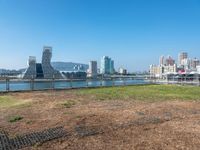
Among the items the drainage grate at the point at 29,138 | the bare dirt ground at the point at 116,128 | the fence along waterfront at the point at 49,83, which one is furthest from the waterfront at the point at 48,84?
the drainage grate at the point at 29,138

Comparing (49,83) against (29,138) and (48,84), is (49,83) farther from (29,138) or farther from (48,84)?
(29,138)

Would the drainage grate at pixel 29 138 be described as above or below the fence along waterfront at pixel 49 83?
below

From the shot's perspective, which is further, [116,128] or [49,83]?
[49,83]

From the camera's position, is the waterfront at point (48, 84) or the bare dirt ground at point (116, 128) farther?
the waterfront at point (48, 84)

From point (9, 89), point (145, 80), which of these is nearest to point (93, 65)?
point (145, 80)

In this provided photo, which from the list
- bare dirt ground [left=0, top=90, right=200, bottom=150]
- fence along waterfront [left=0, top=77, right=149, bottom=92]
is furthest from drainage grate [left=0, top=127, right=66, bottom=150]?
fence along waterfront [left=0, top=77, right=149, bottom=92]

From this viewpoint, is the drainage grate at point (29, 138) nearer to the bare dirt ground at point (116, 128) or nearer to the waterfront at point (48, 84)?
the bare dirt ground at point (116, 128)

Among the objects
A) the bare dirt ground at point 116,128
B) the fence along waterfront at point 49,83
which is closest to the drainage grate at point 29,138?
the bare dirt ground at point 116,128

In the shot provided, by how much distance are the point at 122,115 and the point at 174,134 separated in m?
2.80

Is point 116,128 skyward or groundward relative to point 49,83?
groundward

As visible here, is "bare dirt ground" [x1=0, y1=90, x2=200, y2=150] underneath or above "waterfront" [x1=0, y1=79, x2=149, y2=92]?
underneath

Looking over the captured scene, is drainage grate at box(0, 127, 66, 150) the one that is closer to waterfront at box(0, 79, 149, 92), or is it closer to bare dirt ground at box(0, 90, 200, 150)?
bare dirt ground at box(0, 90, 200, 150)

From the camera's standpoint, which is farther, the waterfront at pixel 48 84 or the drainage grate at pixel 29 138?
the waterfront at pixel 48 84

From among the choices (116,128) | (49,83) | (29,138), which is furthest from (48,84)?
(29,138)
